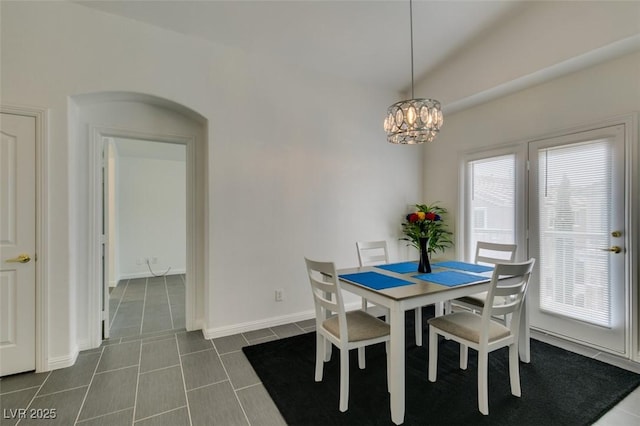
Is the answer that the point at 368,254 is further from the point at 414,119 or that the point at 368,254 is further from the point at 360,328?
the point at 414,119

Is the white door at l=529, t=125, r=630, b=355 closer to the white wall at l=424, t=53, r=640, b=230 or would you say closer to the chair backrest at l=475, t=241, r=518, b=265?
the white wall at l=424, t=53, r=640, b=230

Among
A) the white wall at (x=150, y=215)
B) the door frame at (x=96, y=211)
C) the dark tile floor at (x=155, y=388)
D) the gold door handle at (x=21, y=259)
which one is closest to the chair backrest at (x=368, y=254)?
the dark tile floor at (x=155, y=388)

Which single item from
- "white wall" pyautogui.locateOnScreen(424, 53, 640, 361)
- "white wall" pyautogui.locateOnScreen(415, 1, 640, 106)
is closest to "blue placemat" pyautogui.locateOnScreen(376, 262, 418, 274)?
"white wall" pyautogui.locateOnScreen(424, 53, 640, 361)

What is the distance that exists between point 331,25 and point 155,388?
3606mm

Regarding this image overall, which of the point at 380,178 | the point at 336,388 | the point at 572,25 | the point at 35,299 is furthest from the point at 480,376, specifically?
the point at 35,299

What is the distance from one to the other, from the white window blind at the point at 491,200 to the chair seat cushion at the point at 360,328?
2311mm

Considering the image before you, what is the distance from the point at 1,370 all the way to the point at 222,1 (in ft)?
11.6

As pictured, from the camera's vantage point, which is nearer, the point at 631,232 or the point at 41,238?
the point at 41,238

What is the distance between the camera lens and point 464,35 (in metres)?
3.23

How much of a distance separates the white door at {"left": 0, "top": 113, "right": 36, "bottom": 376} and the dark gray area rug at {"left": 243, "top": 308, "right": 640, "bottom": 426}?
1.78m

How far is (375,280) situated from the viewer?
2.21 metres

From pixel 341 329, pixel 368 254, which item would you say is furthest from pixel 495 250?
pixel 341 329

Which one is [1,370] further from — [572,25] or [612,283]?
[572,25]

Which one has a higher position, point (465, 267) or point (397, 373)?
point (465, 267)
